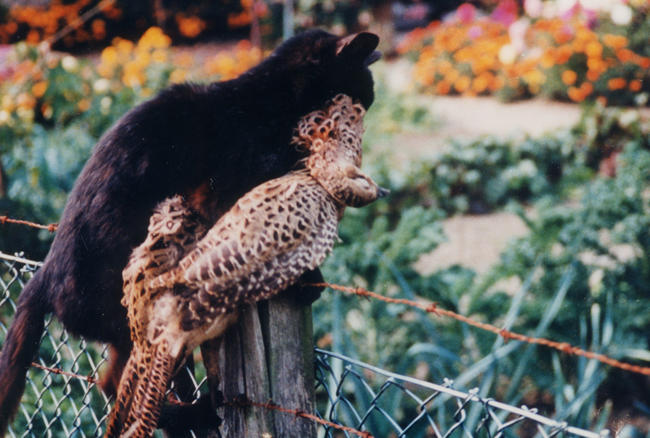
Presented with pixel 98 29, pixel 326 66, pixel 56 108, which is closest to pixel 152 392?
pixel 326 66

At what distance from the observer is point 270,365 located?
1639 millimetres

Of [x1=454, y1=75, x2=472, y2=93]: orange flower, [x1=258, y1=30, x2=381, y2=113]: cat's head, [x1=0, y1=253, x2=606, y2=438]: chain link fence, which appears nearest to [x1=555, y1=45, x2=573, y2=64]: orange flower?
[x1=454, y1=75, x2=472, y2=93]: orange flower

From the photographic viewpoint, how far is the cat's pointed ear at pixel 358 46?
2.07m

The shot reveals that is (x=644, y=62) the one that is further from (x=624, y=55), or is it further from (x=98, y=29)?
(x=98, y=29)

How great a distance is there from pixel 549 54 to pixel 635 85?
3.98ft

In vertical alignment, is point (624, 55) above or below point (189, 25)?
below

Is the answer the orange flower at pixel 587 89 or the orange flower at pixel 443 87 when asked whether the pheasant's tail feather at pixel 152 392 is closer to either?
the orange flower at pixel 587 89

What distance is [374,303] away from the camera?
13.0 ft

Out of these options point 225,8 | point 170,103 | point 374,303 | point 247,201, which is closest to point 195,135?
point 170,103

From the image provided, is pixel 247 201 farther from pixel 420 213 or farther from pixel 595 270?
pixel 595 270

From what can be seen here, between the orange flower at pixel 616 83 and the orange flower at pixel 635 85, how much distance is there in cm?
8

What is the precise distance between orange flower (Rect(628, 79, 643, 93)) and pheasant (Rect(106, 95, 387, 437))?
8064mm

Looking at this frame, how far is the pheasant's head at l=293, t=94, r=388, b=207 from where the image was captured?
1837mm

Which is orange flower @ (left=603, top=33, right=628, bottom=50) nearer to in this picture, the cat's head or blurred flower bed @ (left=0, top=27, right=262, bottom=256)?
blurred flower bed @ (left=0, top=27, right=262, bottom=256)
